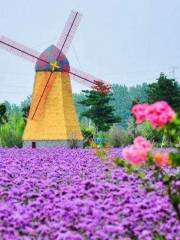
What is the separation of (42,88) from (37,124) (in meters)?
1.85

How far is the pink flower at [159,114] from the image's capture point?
19.9 ft

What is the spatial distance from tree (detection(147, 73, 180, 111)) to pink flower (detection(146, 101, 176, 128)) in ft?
184

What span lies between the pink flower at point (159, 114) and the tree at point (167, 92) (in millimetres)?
56232

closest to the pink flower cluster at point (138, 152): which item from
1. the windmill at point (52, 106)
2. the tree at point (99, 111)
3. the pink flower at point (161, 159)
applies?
the pink flower at point (161, 159)

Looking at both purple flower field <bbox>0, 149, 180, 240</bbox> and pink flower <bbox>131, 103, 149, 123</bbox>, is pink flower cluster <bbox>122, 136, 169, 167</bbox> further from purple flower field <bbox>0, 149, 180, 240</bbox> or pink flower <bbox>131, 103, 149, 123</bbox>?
purple flower field <bbox>0, 149, 180, 240</bbox>

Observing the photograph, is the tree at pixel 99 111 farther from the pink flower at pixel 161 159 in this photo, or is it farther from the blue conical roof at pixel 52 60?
the pink flower at pixel 161 159

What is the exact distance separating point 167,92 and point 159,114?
2273 inches

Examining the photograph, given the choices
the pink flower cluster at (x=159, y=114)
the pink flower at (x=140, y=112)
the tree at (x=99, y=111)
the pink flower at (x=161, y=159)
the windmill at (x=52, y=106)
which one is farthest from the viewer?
the tree at (x=99, y=111)

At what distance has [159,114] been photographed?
20.0 ft

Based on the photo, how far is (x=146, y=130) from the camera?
145 feet

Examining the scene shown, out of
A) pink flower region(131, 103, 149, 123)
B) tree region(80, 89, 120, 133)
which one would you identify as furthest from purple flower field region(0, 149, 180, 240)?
tree region(80, 89, 120, 133)

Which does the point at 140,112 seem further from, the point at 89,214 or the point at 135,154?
the point at 89,214

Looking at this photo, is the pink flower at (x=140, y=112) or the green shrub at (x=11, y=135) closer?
the pink flower at (x=140, y=112)

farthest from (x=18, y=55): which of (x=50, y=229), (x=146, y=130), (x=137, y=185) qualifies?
(x=50, y=229)
